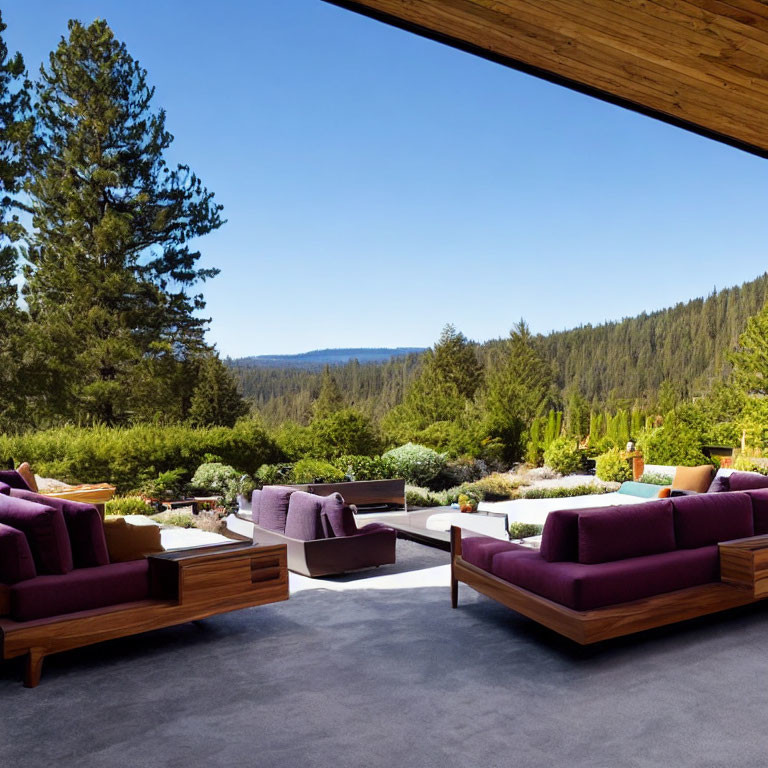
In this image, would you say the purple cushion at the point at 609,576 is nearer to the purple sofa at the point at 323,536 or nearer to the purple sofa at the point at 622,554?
the purple sofa at the point at 622,554

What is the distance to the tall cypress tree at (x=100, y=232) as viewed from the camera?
1445cm

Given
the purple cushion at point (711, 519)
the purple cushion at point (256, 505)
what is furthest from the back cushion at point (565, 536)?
the purple cushion at point (256, 505)

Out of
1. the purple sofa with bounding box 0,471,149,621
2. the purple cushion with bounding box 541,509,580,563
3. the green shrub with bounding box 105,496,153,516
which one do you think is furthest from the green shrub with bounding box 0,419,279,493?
the purple cushion with bounding box 541,509,580,563

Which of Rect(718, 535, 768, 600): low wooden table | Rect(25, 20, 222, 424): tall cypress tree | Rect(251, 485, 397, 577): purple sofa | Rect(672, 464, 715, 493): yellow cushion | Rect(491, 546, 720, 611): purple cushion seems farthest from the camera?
Rect(25, 20, 222, 424): tall cypress tree

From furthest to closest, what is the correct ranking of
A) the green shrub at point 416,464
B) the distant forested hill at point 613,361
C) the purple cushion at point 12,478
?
the distant forested hill at point 613,361, the green shrub at point 416,464, the purple cushion at point 12,478

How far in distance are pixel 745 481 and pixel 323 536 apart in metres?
3.66

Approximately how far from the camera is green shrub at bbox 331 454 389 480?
9852 millimetres

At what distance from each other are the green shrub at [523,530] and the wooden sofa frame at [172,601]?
3.51 meters

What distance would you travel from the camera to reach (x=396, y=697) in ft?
10.4

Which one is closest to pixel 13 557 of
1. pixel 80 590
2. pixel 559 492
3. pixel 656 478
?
pixel 80 590

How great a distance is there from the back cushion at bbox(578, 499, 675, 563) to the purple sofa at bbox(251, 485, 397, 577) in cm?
240

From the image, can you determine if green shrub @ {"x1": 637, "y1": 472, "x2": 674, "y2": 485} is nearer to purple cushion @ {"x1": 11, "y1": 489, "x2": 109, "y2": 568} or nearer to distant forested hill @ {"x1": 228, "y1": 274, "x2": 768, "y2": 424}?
purple cushion @ {"x1": 11, "y1": 489, "x2": 109, "y2": 568}

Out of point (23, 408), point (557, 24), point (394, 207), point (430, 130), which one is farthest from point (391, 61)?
point (557, 24)

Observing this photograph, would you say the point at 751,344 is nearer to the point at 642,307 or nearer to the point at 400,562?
the point at 642,307
